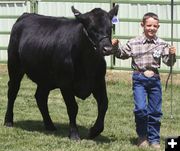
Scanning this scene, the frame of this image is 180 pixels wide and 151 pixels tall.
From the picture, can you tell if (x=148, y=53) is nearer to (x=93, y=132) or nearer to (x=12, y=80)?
(x=93, y=132)

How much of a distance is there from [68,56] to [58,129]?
57.4 inches

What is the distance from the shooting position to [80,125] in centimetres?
900

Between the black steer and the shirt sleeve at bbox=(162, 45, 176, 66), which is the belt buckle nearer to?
the shirt sleeve at bbox=(162, 45, 176, 66)

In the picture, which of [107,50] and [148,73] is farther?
[148,73]

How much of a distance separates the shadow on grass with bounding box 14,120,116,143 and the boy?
Result: 693mm

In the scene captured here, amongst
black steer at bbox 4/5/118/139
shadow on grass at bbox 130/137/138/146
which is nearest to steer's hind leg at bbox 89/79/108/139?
black steer at bbox 4/5/118/139

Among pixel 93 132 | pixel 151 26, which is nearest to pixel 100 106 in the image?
pixel 93 132

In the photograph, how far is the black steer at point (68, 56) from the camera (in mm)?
7254

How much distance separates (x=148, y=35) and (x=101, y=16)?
625 millimetres

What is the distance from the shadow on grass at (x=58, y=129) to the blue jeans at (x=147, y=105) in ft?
2.12

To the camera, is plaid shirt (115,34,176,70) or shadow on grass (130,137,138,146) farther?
shadow on grass (130,137,138,146)

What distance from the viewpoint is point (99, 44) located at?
702 cm

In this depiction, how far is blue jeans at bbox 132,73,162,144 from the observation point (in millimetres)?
7199

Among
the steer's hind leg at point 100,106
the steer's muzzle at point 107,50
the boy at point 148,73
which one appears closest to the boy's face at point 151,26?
the boy at point 148,73
